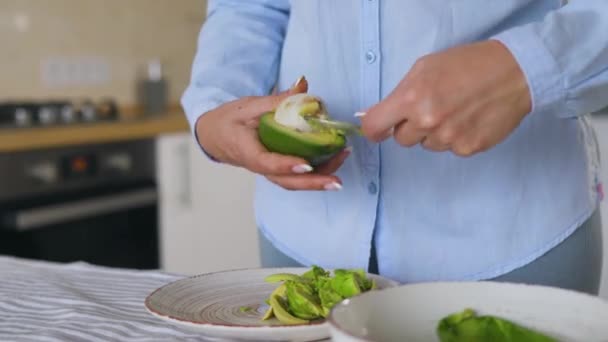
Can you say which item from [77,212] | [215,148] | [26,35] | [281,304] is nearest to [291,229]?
[215,148]

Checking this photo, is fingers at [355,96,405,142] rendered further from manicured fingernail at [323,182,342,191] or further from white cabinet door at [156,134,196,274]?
white cabinet door at [156,134,196,274]

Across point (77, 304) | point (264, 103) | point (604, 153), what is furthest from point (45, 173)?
point (264, 103)

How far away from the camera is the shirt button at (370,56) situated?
2.84 ft

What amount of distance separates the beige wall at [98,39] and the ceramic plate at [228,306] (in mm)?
1824

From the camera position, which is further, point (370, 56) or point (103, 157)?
point (103, 157)

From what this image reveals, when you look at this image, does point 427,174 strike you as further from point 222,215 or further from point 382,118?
point 222,215

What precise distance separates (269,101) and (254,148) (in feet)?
0.14

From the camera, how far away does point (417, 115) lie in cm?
63

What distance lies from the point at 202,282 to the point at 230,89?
240mm

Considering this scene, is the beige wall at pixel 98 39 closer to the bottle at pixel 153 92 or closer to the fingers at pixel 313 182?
the bottle at pixel 153 92

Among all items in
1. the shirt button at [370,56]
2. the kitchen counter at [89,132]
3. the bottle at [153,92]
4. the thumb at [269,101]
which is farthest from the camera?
the bottle at [153,92]

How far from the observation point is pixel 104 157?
7.54 ft

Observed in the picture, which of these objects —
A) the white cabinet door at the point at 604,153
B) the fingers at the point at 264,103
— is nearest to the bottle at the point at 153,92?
the white cabinet door at the point at 604,153

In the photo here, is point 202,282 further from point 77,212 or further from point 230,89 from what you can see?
point 77,212
